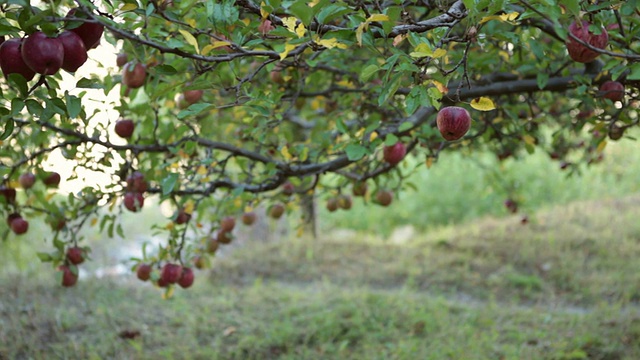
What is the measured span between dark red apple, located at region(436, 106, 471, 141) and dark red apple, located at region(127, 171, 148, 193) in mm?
1297

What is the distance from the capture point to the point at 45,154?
248 centimetres

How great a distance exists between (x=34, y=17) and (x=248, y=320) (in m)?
2.76

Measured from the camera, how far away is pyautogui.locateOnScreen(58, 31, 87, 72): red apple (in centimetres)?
127

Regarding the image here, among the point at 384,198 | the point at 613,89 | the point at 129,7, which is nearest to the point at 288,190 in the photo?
the point at 384,198

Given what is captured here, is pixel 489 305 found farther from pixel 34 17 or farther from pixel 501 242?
pixel 34 17

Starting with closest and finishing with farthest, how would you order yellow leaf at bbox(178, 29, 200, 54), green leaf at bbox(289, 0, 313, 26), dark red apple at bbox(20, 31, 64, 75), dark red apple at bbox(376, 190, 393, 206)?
dark red apple at bbox(20, 31, 64, 75) < green leaf at bbox(289, 0, 313, 26) < yellow leaf at bbox(178, 29, 200, 54) < dark red apple at bbox(376, 190, 393, 206)

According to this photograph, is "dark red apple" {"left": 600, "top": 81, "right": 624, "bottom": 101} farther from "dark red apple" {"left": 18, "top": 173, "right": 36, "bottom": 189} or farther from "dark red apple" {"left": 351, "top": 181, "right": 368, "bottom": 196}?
"dark red apple" {"left": 18, "top": 173, "right": 36, "bottom": 189}

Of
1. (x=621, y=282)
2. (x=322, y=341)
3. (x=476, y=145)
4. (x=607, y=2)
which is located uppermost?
(x=476, y=145)

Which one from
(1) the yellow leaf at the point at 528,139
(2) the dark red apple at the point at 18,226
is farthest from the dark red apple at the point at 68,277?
(1) the yellow leaf at the point at 528,139

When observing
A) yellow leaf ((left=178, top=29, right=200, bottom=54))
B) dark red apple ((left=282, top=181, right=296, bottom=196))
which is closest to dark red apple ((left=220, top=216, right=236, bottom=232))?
dark red apple ((left=282, top=181, right=296, bottom=196))

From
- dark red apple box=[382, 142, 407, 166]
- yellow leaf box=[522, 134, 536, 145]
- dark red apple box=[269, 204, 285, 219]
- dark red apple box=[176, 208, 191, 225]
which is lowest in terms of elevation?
dark red apple box=[176, 208, 191, 225]

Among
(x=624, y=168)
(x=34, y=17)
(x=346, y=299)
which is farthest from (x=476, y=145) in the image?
(x=624, y=168)

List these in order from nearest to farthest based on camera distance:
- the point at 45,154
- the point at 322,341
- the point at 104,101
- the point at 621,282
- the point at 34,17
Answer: the point at 34,17, the point at 104,101, the point at 45,154, the point at 322,341, the point at 621,282

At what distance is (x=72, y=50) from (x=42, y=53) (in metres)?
0.07
